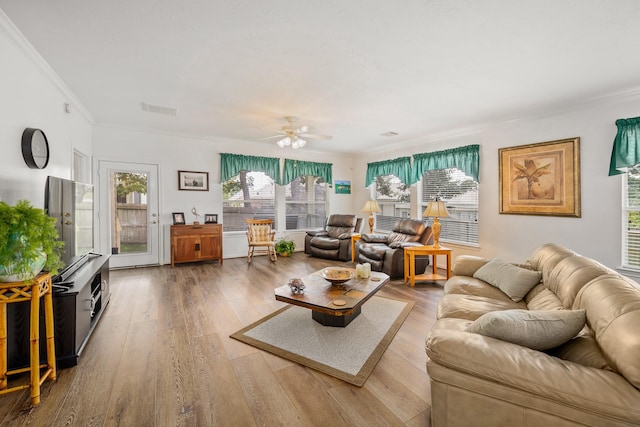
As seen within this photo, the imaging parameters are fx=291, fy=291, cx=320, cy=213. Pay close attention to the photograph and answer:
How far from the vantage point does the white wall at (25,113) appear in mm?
2199

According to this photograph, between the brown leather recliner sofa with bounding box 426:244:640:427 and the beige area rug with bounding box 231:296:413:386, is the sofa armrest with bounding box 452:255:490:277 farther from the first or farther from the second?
the brown leather recliner sofa with bounding box 426:244:640:427

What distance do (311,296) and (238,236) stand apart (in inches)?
158

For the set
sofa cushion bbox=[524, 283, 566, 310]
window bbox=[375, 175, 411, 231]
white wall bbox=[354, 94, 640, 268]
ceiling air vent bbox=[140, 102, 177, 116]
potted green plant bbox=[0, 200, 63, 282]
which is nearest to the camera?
potted green plant bbox=[0, 200, 63, 282]

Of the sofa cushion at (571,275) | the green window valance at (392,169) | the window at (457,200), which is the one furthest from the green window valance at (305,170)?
the sofa cushion at (571,275)

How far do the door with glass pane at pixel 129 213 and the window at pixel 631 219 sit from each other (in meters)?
6.91

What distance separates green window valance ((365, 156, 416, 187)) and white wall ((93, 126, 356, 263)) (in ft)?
6.92

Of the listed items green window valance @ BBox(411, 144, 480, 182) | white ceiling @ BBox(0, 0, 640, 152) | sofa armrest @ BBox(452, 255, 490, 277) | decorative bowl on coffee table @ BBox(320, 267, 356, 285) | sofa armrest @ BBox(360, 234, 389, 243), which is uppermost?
white ceiling @ BBox(0, 0, 640, 152)

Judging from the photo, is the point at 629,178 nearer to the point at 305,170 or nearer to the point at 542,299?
the point at 542,299

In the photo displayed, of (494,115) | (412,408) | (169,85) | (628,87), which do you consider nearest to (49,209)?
(169,85)

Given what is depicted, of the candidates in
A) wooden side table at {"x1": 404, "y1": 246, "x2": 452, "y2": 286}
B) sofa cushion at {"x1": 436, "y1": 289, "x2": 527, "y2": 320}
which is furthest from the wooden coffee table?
wooden side table at {"x1": 404, "y1": 246, "x2": 452, "y2": 286}

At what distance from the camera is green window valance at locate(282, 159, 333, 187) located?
6.68 meters

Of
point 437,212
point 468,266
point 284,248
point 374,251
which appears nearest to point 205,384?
point 468,266

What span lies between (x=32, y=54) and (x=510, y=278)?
181 inches

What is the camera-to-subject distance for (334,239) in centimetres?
610
